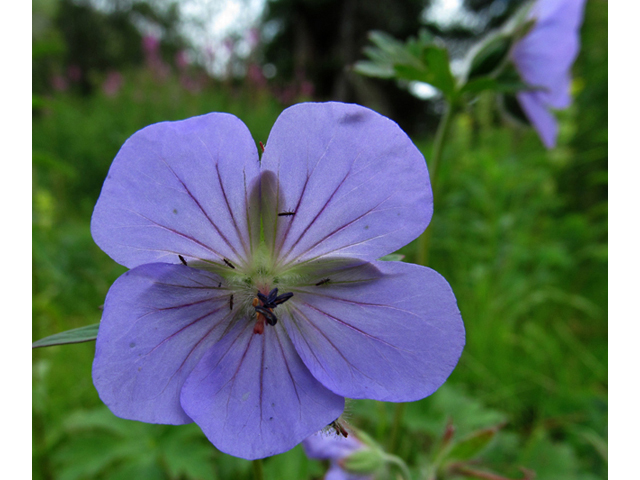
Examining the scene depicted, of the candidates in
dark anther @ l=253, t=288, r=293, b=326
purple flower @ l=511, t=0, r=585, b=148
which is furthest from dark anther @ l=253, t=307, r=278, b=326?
purple flower @ l=511, t=0, r=585, b=148

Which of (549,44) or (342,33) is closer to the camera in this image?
(549,44)

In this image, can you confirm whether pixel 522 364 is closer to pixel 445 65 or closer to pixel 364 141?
pixel 445 65

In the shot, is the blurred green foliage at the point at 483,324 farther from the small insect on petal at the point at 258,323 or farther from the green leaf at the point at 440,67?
the green leaf at the point at 440,67

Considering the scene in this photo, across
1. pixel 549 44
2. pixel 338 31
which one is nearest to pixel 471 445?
pixel 549 44

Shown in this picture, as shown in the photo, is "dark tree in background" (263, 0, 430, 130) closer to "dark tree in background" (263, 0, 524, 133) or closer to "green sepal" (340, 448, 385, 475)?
"dark tree in background" (263, 0, 524, 133)

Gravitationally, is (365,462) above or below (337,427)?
below

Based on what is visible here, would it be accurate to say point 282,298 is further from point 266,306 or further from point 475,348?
point 475,348

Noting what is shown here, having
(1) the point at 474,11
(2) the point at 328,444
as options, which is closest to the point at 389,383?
(2) the point at 328,444
